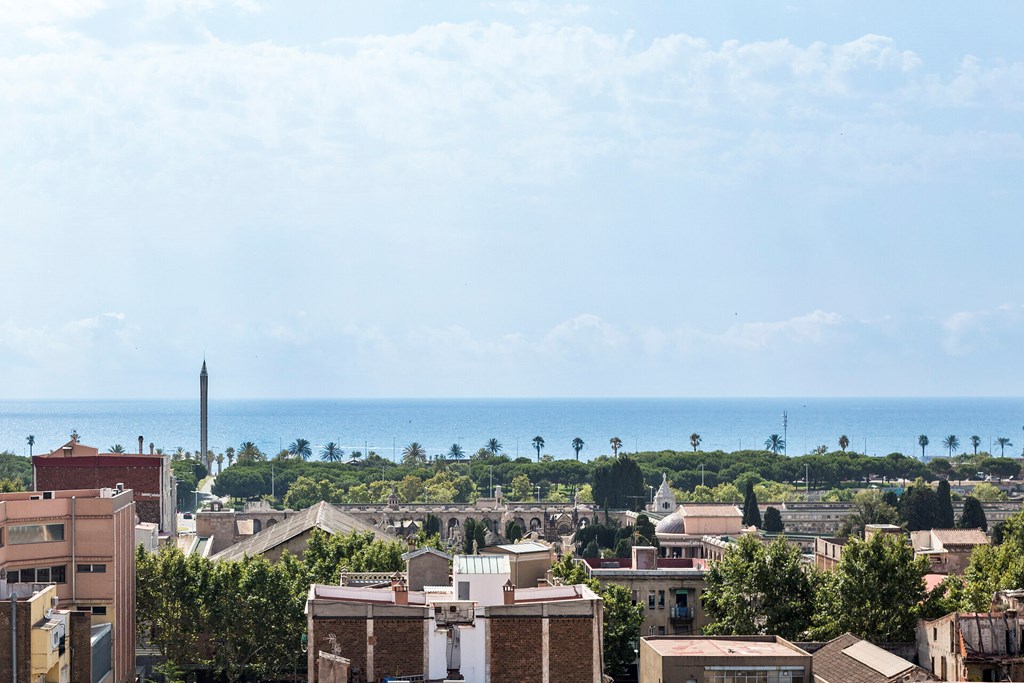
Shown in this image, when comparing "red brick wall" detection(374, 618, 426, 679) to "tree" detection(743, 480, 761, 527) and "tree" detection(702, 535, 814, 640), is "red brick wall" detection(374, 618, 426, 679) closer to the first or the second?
"tree" detection(702, 535, 814, 640)

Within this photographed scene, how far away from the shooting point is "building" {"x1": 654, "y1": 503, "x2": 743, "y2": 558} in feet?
325

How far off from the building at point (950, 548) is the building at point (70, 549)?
42.8 m

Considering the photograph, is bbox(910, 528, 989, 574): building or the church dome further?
the church dome

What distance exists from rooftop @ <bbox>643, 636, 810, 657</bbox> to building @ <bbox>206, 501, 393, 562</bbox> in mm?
31740

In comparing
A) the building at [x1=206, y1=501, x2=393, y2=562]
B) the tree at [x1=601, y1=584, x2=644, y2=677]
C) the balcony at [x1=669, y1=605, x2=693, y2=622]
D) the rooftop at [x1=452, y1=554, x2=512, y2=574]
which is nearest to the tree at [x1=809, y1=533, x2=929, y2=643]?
the tree at [x1=601, y1=584, x2=644, y2=677]

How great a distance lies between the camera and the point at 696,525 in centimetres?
10450

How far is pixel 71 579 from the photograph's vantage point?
52.7 metres

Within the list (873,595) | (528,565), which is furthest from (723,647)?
(873,595)

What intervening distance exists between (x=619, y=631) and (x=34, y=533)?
21837 mm

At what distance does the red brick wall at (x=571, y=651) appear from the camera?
4200cm

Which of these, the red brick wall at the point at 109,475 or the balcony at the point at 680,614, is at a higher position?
the red brick wall at the point at 109,475

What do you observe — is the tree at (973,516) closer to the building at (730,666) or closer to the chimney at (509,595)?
the building at (730,666)

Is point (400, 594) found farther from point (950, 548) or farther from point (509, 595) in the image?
point (950, 548)

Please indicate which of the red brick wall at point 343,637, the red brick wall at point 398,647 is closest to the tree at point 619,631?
the red brick wall at point 398,647
